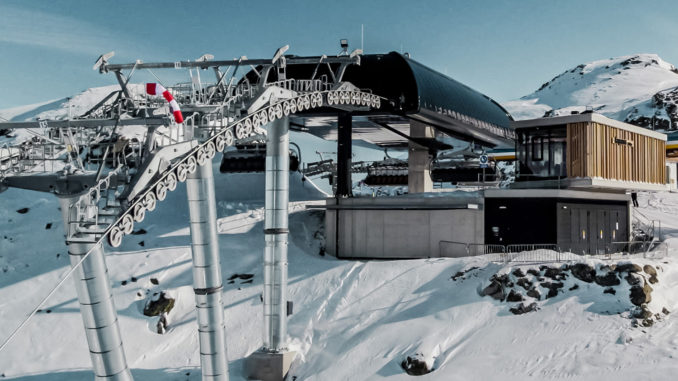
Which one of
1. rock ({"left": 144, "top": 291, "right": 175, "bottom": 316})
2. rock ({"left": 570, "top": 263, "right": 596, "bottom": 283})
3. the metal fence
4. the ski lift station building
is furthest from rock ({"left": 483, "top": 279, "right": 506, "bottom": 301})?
rock ({"left": 144, "top": 291, "right": 175, "bottom": 316})

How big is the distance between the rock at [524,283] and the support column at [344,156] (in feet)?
52.8

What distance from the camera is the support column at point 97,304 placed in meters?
19.1

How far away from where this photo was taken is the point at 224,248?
4475cm

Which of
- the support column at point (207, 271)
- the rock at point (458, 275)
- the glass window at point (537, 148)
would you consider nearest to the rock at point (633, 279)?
the rock at point (458, 275)

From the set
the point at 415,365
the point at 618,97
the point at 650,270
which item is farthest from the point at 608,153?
the point at 618,97

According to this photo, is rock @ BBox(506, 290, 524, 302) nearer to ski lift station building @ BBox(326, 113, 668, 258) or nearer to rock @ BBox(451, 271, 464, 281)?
rock @ BBox(451, 271, 464, 281)

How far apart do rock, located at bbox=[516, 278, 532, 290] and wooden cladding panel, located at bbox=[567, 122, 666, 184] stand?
10726mm

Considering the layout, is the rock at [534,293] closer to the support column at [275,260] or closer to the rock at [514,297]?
the rock at [514,297]

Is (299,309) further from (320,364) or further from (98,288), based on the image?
(98,288)

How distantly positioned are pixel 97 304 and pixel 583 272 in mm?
22154

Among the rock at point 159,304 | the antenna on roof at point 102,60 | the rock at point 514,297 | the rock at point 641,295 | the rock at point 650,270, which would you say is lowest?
the rock at point 159,304

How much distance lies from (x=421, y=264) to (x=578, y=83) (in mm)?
176669

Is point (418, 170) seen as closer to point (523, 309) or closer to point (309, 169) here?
point (309, 169)

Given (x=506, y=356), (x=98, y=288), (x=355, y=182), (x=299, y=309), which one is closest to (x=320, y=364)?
(x=299, y=309)
